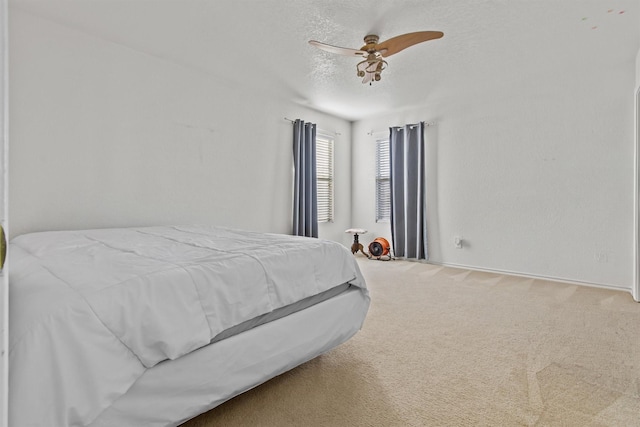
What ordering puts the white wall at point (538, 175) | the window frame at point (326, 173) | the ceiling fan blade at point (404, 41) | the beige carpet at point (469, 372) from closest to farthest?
the beige carpet at point (469, 372) < the ceiling fan blade at point (404, 41) < the white wall at point (538, 175) < the window frame at point (326, 173)

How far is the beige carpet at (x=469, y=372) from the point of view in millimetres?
1483

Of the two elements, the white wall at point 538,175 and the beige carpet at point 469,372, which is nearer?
the beige carpet at point 469,372

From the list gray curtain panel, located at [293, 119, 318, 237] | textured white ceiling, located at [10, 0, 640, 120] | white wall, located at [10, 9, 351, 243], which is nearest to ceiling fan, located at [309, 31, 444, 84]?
textured white ceiling, located at [10, 0, 640, 120]

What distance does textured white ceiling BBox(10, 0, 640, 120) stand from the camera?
2.49m

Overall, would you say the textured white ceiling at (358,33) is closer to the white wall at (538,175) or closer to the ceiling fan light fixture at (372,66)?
the ceiling fan light fixture at (372,66)

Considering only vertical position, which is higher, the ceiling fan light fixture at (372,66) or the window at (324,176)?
the ceiling fan light fixture at (372,66)

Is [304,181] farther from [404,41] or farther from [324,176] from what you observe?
[404,41]

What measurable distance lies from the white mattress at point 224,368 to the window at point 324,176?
11.9 feet

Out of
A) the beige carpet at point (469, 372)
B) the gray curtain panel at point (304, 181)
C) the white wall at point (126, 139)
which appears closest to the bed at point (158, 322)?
the beige carpet at point (469, 372)

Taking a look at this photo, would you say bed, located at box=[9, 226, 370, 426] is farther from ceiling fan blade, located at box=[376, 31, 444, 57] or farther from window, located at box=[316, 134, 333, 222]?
window, located at box=[316, 134, 333, 222]

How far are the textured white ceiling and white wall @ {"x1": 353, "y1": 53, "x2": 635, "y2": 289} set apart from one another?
0.34 metres

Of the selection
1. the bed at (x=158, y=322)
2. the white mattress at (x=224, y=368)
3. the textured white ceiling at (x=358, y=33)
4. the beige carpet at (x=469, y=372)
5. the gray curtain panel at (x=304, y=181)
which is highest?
the textured white ceiling at (x=358, y=33)

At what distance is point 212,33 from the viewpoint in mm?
2891

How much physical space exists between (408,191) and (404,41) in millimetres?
2848
